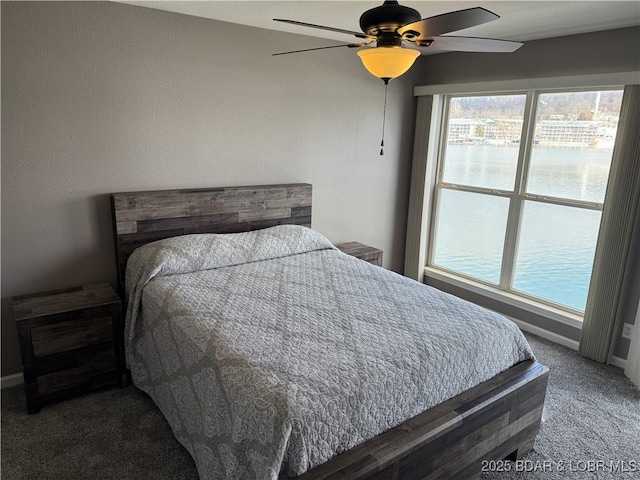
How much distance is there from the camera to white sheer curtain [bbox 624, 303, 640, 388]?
2896 millimetres

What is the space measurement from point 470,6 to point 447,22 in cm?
108

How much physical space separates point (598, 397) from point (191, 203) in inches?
115

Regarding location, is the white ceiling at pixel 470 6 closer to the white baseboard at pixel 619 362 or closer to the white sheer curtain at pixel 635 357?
the white sheer curtain at pixel 635 357

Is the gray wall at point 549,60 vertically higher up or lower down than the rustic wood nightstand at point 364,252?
higher up

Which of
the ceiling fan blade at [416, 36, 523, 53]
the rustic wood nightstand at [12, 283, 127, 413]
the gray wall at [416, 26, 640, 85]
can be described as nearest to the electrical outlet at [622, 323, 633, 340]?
the gray wall at [416, 26, 640, 85]

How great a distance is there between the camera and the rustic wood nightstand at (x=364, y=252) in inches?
149

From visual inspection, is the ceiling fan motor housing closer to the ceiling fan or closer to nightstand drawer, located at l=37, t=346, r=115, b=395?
the ceiling fan

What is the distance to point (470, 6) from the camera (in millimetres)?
2504

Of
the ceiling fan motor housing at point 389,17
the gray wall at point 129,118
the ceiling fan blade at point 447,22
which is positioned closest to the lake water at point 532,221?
the gray wall at point 129,118

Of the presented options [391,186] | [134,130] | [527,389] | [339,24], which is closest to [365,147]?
[391,186]

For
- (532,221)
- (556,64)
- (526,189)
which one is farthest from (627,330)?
(556,64)

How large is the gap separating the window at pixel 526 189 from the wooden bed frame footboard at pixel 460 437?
164 cm

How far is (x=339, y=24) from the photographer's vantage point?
119 inches

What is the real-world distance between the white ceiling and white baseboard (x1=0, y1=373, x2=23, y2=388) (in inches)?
94.5
